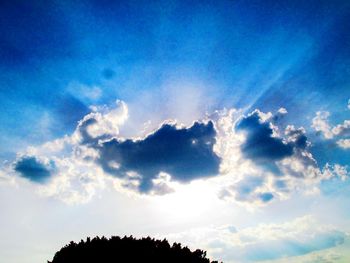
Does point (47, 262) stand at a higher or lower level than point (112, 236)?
lower

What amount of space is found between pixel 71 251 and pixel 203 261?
1316 centimetres

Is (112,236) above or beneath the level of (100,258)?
above

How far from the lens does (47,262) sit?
120 feet

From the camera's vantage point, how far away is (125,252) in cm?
3578

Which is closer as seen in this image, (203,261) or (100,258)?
(100,258)

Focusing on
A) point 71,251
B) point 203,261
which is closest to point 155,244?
point 203,261

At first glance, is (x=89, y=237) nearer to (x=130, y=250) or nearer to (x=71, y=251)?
(x=71, y=251)

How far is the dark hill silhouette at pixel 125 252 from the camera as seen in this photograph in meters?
35.5

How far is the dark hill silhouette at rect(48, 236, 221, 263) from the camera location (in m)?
35.5

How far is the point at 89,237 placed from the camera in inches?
1463

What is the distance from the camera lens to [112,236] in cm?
3744

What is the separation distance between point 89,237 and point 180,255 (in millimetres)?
9255

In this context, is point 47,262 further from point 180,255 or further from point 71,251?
point 180,255

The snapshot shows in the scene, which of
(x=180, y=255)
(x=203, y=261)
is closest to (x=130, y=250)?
(x=180, y=255)
